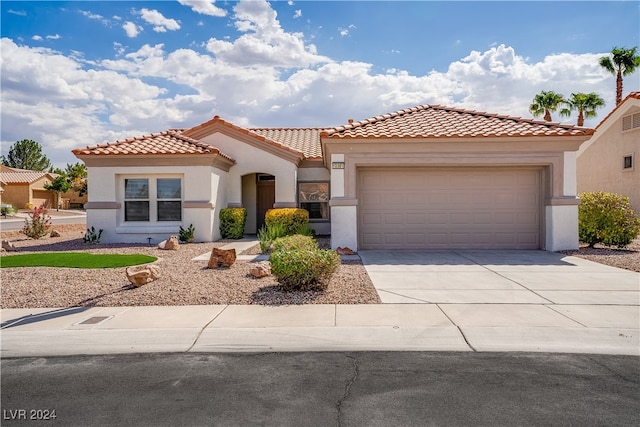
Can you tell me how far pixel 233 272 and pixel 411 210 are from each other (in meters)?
6.34

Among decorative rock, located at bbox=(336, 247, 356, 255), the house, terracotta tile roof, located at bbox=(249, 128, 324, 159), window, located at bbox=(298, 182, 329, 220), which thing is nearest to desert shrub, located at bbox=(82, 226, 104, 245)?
the house

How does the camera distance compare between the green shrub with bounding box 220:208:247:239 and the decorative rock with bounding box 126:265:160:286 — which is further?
the green shrub with bounding box 220:208:247:239

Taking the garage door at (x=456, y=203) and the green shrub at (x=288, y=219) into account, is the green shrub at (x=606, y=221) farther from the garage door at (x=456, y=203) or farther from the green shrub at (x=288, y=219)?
the green shrub at (x=288, y=219)

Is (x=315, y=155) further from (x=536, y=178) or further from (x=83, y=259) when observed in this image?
(x=83, y=259)

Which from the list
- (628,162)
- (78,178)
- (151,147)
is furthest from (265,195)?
(78,178)

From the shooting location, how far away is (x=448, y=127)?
13.4 metres

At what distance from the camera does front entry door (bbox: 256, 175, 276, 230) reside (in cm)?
1920

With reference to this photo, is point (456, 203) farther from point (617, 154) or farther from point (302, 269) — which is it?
point (617, 154)

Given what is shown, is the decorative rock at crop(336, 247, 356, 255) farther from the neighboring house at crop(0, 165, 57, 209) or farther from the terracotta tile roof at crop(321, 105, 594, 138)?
the neighboring house at crop(0, 165, 57, 209)

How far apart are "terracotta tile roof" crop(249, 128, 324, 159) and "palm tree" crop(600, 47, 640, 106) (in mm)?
21842

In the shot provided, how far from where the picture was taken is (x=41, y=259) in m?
11.2

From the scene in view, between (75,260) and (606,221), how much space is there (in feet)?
50.2

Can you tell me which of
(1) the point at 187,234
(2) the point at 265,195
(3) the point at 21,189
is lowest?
(1) the point at 187,234

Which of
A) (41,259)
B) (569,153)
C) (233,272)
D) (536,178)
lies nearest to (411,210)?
(536,178)
